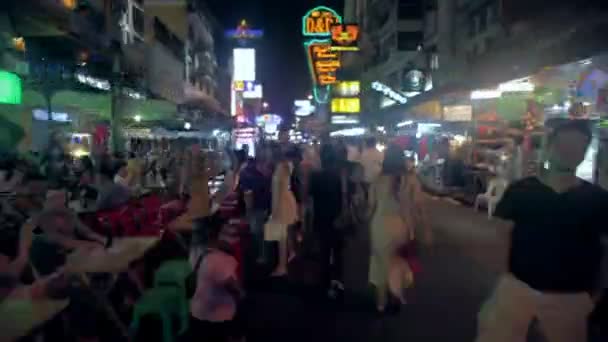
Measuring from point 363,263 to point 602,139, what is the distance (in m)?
6.43

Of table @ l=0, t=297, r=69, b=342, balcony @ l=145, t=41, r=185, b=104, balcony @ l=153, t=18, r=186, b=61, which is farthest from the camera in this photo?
balcony @ l=153, t=18, r=186, b=61

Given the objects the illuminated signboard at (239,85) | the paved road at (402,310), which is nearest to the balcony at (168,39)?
the illuminated signboard at (239,85)

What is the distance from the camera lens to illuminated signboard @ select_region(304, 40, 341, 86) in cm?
5122

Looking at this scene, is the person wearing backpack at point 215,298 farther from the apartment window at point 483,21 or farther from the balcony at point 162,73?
the apartment window at point 483,21

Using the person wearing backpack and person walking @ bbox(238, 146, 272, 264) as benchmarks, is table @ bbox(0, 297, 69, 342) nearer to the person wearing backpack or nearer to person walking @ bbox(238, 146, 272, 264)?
the person wearing backpack

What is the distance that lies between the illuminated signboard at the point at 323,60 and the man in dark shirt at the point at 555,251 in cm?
4865

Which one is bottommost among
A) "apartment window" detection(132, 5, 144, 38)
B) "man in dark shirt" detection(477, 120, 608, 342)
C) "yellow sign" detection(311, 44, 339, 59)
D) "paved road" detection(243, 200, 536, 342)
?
"paved road" detection(243, 200, 536, 342)

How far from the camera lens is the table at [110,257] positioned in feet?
16.4

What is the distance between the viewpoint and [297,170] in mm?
9711

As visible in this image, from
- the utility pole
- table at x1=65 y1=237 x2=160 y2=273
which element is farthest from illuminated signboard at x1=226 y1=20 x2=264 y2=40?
table at x1=65 y1=237 x2=160 y2=273

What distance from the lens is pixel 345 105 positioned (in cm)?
5516

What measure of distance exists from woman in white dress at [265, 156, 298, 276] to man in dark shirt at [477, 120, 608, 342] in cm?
521

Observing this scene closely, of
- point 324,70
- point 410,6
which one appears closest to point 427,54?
point 410,6

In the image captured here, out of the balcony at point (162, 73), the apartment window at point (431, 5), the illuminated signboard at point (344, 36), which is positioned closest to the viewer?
the balcony at point (162, 73)
